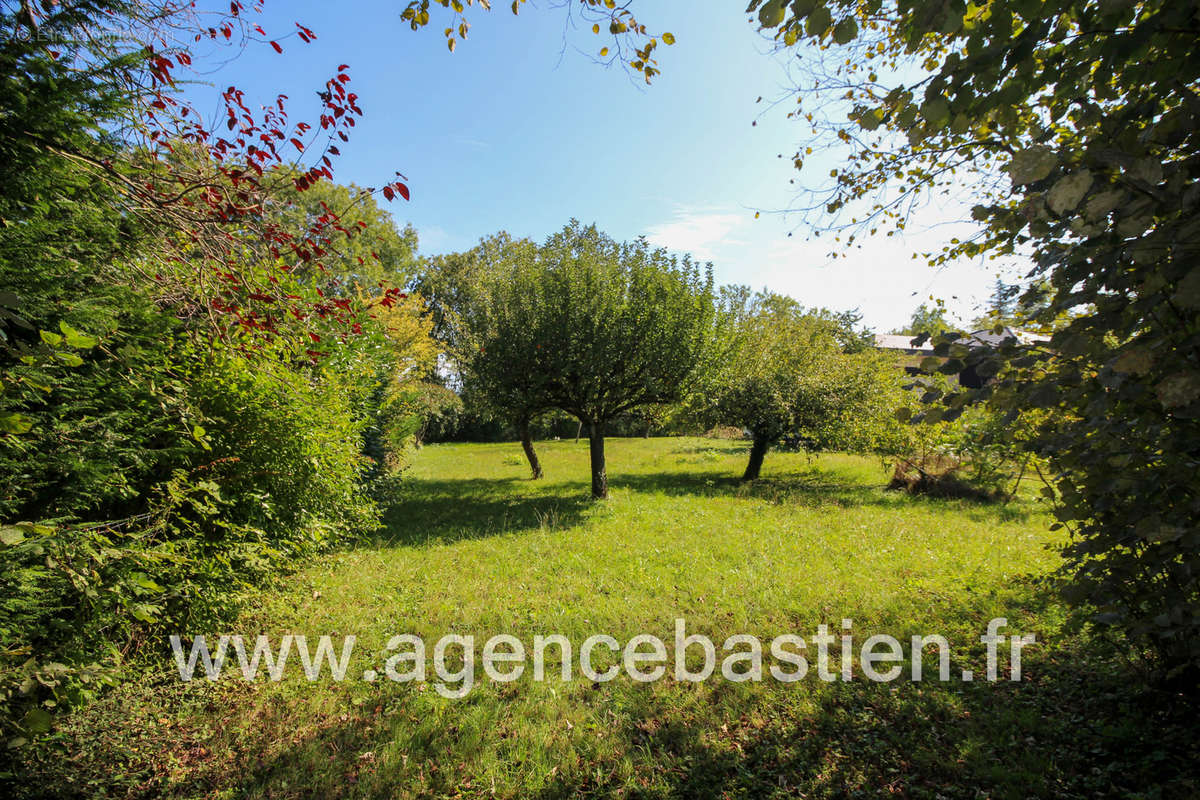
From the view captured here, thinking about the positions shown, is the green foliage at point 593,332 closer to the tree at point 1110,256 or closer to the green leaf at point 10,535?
the tree at point 1110,256

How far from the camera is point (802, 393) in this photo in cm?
1327

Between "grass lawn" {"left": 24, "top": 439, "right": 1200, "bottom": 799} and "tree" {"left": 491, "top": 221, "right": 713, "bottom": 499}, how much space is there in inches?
183

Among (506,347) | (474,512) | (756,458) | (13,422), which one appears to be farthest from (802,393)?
(13,422)

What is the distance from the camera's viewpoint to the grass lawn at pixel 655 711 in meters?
2.84

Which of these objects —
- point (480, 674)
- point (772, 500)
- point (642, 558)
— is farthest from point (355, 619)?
point (772, 500)

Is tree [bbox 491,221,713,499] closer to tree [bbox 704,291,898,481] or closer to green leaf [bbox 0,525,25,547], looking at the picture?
tree [bbox 704,291,898,481]

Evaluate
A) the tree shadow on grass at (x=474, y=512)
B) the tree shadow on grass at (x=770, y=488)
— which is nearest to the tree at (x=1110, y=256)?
the tree shadow on grass at (x=474, y=512)

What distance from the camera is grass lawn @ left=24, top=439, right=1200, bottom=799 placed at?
2838mm

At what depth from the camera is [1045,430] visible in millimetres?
2691

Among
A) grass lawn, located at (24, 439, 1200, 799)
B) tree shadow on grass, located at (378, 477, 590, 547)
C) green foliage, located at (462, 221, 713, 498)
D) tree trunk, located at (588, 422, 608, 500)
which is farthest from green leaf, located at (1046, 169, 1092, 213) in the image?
tree trunk, located at (588, 422, 608, 500)

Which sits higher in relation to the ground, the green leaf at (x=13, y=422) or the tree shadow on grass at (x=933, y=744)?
the green leaf at (x=13, y=422)

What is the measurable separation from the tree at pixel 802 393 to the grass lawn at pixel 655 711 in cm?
648

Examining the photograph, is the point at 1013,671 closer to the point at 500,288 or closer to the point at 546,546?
the point at 546,546

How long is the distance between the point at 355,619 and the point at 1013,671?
6.27 meters
